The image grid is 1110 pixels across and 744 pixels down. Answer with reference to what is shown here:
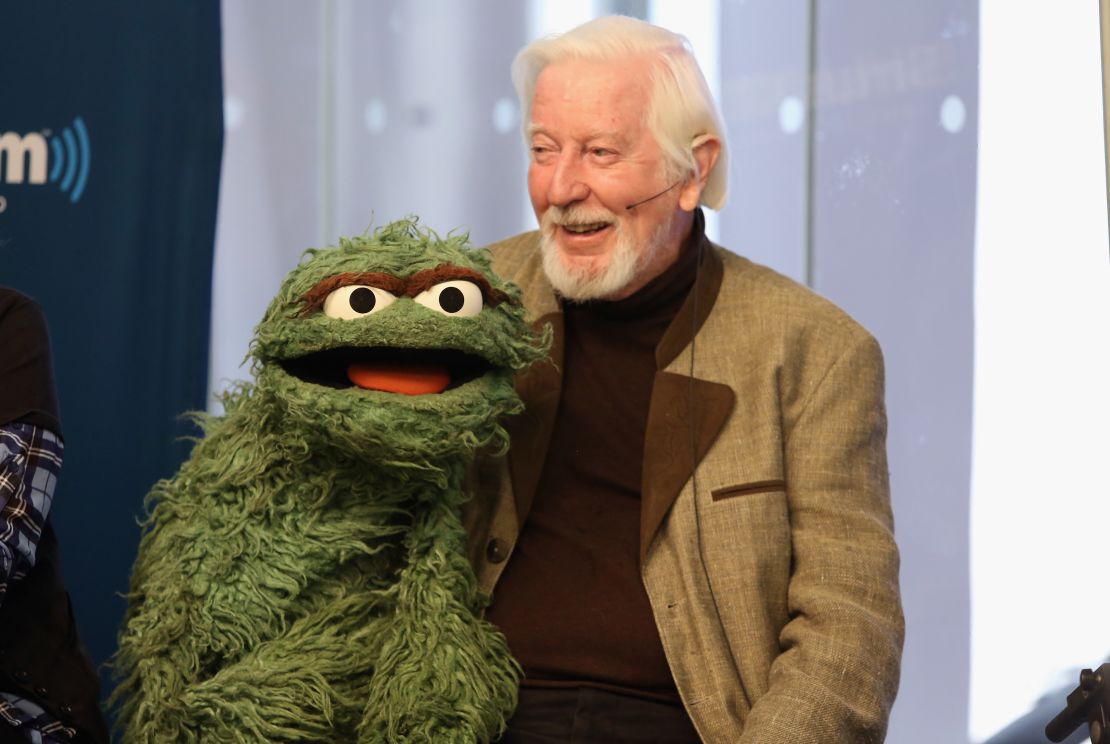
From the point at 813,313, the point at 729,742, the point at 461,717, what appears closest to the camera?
the point at 461,717

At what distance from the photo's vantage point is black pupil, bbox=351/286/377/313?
1.40m

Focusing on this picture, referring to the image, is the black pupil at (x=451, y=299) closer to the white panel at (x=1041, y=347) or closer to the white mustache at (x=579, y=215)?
the white mustache at (x=579, y=215)

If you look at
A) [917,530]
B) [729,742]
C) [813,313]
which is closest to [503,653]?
[729,742]

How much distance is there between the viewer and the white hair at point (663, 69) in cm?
181

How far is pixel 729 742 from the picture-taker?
1578 millimetres

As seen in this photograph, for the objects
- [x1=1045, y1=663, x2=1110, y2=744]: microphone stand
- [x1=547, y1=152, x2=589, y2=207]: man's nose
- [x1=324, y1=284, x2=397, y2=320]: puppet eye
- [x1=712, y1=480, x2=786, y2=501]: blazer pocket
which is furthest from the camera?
[x1=547, y1=152, x2=589, y2=207]: man's nose

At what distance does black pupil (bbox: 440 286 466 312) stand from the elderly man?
350 mm

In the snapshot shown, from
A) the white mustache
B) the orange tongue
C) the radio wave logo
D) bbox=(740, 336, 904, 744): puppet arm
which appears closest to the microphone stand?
bbox=(740, 336, 904, 744): puppet arm

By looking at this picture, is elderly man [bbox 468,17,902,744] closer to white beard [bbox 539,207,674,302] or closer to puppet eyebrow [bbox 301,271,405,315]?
white beard [bbox 539,207,674,302]

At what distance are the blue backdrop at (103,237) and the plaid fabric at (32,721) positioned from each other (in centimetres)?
83

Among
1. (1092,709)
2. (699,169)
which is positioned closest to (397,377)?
(699,169)

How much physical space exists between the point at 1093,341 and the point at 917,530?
456 mm

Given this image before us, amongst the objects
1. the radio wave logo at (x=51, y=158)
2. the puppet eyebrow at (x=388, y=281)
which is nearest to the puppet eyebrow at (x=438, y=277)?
the puppet eyebrow at (x=388, y=281)

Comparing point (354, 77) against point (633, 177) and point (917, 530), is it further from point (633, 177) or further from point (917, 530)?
point (917, 530)
